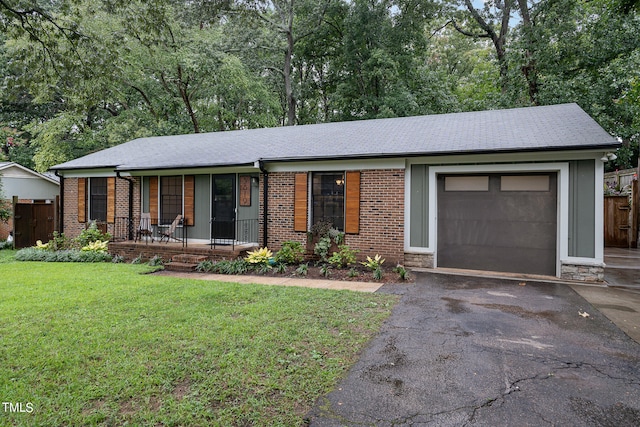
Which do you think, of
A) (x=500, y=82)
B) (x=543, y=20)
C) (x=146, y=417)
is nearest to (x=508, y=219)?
(x=146, y=417)

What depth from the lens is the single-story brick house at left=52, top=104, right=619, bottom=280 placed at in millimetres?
6965

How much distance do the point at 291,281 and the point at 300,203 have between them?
2.46 metres

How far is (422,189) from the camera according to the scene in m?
8.06

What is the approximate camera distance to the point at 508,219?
768 cm

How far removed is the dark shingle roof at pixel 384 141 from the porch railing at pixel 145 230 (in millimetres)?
1663

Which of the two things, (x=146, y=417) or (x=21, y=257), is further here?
(x=21, y=257)

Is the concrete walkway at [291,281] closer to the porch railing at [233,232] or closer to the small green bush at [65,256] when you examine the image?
the porch railing at [233,232]

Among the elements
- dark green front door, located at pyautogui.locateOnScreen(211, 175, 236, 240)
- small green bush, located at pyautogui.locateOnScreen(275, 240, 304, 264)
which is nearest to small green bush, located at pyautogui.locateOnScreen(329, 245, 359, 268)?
small green bush, located at pyautogui.locateOnScreen(275, 240, 304, 264)

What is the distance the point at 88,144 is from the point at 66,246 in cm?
906

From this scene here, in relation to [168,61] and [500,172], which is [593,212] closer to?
[500,172]

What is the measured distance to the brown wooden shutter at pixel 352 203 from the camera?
8.41m

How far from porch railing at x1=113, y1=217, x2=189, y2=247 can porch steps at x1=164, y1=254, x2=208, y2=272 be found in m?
1.33

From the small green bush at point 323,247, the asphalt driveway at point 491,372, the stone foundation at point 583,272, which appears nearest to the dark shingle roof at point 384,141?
the small green bush at point 323,247

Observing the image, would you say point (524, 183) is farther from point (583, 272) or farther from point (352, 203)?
point (352, 203)
